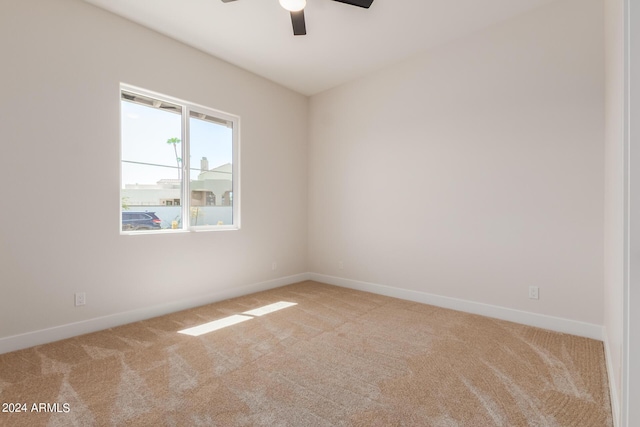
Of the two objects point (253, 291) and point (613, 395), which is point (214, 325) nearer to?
point (253, 291)

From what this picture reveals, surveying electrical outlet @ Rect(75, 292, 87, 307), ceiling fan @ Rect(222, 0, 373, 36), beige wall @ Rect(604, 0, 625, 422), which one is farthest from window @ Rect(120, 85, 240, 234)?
beige wall @ Rect(604, 0, 625, 422)

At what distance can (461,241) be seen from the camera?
11.6 feet

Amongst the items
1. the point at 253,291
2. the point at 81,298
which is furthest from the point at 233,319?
the point at 81,298

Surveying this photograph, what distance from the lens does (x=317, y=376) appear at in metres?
2.13

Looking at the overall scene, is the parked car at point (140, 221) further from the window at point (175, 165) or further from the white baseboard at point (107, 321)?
the white baseboard at point (107, 321)

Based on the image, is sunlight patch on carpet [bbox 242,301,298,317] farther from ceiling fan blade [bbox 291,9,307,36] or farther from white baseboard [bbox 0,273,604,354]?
ceiling fan blade [bbox 291,9,307,36]

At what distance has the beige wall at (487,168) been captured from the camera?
111 inches

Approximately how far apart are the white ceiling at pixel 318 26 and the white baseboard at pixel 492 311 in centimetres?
304

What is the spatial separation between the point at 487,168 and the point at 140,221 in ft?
12.6

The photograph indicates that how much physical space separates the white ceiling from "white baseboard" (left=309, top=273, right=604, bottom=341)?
3.04 metres

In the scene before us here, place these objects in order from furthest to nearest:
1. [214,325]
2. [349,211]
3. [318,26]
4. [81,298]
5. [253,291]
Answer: [349,211]
[253,291]
[318,26]
[214,325]
[81,298]

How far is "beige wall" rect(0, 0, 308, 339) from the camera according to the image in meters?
2.50

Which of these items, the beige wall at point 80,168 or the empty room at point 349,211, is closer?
the empty room at point 349,211

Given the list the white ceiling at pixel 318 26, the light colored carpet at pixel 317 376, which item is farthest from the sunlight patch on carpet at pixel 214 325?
the white ceiling at pixel 318 26
